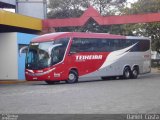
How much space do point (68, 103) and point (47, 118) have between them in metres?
3.32

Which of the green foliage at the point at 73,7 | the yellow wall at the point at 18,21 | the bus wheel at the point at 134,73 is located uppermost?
the green foliage at the point at 73,7

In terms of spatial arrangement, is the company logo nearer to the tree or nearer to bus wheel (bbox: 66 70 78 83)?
bus wheel (bbox: 66 70 78 83)

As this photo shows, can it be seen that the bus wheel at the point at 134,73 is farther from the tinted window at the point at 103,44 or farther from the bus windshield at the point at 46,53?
the bus windshield at the point at 46,53

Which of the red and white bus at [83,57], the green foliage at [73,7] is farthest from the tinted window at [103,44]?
the green foliage at [73,7]

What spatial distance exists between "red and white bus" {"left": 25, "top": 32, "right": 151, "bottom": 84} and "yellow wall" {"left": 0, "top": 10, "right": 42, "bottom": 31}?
481cm

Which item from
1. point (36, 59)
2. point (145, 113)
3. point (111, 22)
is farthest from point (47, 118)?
point (111, 22)

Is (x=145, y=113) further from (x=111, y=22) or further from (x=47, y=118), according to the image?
(x=111, y=22)

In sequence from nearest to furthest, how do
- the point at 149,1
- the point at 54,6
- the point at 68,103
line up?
the point at 68,103 < the point at 149,1 < the point at 54,6

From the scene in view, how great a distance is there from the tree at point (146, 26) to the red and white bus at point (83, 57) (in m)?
17.3

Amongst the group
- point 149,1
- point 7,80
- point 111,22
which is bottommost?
point 7,80

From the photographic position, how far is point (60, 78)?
25953 millimetres

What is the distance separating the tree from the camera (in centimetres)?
5050

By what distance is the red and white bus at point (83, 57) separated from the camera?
25.5 metres

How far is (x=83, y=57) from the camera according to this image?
1086 inches
